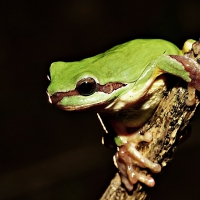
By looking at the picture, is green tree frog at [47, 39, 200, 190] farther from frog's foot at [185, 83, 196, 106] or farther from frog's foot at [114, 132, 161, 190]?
frog's foot at [114, 132, 161, 190]

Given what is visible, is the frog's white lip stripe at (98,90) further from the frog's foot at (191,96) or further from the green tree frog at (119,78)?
the frog's foot at (191,96)

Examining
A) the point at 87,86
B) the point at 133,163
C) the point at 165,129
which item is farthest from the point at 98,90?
the point at 133,163

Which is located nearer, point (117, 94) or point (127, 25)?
point (117, 94)

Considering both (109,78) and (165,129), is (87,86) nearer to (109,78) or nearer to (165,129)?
(109,78)

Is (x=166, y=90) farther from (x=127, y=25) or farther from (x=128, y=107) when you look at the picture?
(x=127, y=25)

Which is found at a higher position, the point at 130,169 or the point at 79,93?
the point at 79,93

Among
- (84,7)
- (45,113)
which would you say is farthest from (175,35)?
(45,113)
